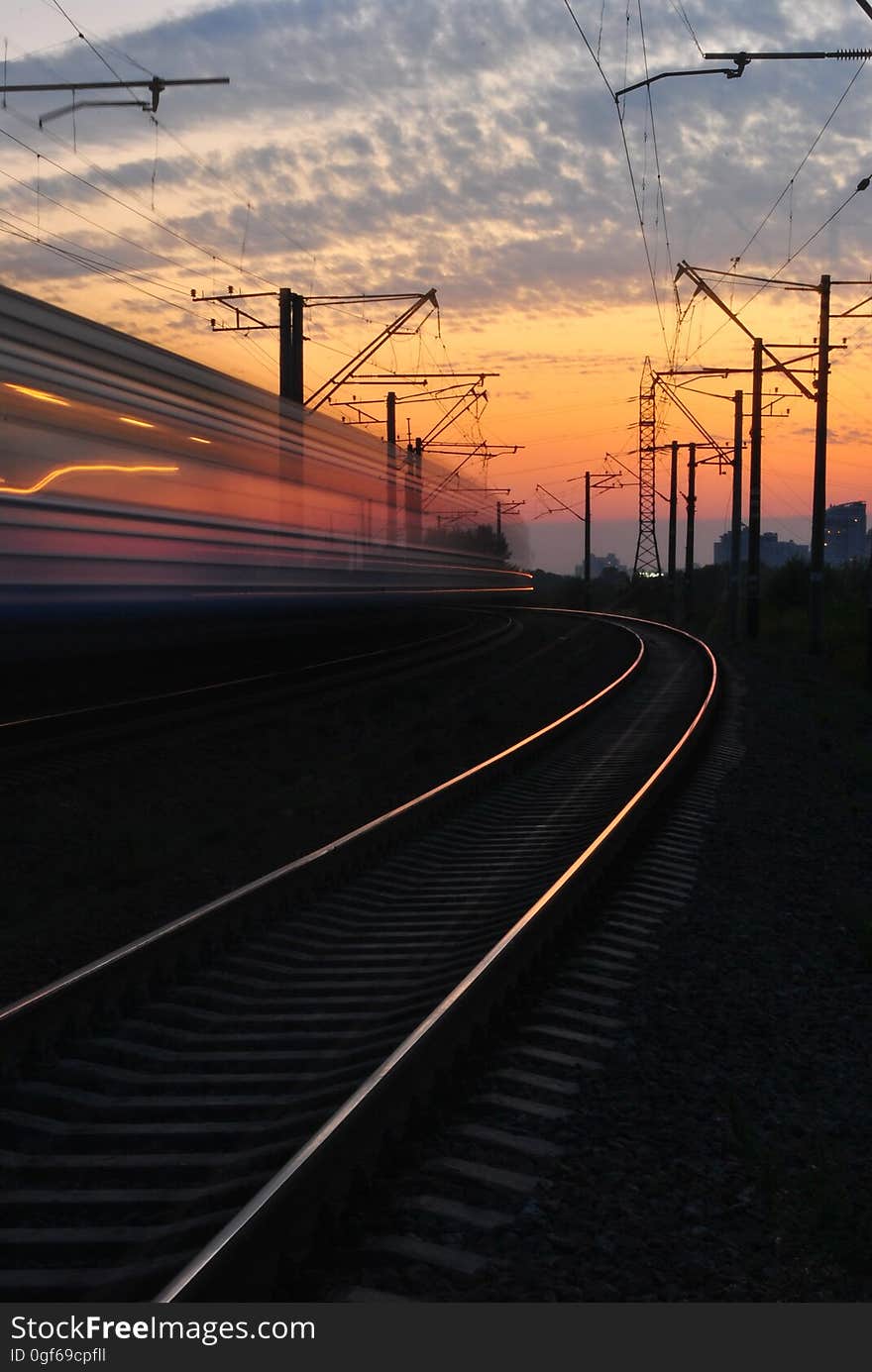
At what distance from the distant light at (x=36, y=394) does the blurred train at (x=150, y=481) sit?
2cm

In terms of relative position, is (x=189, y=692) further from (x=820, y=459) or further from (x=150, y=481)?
(x=820, y=459)

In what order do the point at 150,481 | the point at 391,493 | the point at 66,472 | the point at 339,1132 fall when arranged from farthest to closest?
the point at 391,493 → the point at 150,481 → the point at 66,472 → the point at 339,1132

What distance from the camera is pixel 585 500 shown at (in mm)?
80125

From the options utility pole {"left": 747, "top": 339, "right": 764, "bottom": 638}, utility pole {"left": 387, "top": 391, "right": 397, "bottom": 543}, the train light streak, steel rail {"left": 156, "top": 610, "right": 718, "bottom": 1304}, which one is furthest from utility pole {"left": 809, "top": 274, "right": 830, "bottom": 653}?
steel rail {"left": 156, "top": 610, "right": 718, "bottom": 1304}

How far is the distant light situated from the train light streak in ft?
1.65

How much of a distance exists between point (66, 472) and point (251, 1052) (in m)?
6.65

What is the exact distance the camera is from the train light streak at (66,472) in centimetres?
982

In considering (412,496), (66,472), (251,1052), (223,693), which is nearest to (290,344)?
(412,496)

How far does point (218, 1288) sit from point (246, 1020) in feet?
7.83

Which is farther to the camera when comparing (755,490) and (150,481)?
(755,490)

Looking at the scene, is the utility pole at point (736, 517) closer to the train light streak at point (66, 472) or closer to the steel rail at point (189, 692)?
the steel rail at point (189, 692)

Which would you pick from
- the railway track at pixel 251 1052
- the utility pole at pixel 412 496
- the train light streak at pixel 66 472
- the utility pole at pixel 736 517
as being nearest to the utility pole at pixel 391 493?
the utility pole at pixel 412 496

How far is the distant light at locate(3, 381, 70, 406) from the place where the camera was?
999 centimetres

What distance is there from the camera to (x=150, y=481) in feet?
39.9
